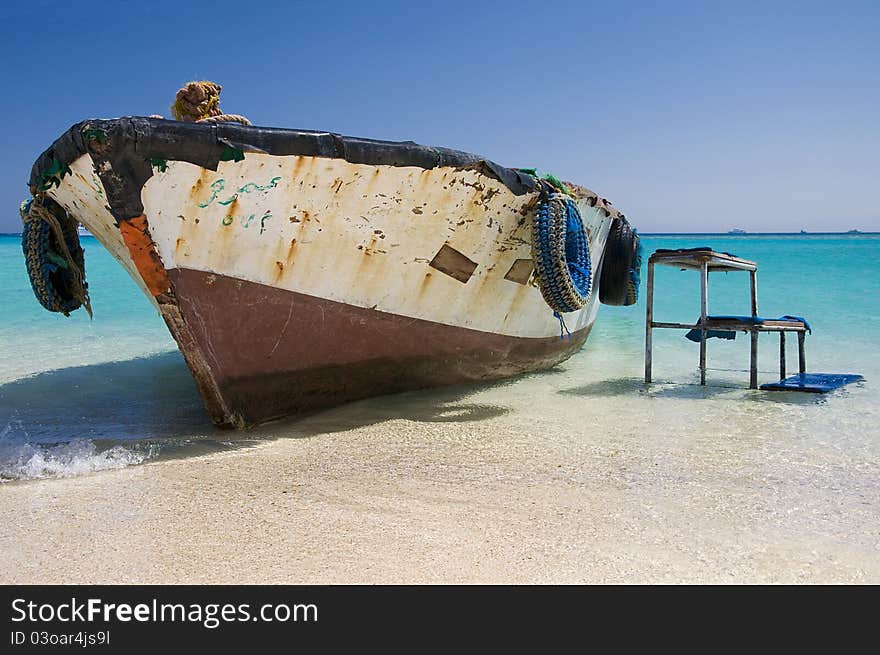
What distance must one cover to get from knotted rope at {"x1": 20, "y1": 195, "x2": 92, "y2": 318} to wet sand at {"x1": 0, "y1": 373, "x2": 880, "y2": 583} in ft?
5.72

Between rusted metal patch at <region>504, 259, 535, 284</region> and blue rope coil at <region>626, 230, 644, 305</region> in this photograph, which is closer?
rusted metal patch at <region>504, 259, 535, 284</region>

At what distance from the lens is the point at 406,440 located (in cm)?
381

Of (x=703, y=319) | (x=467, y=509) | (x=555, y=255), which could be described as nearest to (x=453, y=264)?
(x=555, y=255)

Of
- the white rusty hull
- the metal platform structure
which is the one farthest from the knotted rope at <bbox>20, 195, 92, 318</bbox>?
the metal platform structure

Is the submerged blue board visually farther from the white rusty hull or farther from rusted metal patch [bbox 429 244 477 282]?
rusted metal patch [bbox 429 244 477 282]

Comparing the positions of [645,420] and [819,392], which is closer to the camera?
[645,420]

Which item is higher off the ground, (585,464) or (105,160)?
(105,160)

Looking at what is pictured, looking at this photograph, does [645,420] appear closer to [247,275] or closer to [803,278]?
[247,275]

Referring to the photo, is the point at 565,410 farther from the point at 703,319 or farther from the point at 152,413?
the point at 152,413

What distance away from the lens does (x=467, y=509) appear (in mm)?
2719

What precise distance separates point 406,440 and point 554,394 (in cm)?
174

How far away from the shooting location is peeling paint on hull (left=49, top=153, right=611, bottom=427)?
3.44 metres

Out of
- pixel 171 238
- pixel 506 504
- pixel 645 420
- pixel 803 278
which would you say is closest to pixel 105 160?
pixel 171 238

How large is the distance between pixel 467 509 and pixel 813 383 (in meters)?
3.75
